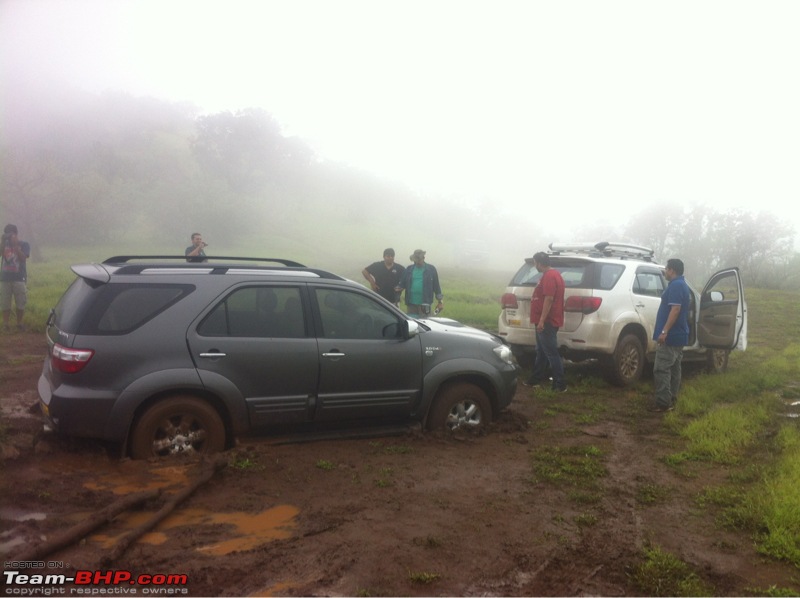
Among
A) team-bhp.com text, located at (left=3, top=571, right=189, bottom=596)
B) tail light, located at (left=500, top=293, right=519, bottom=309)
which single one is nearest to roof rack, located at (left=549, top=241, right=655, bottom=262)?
tail light, located at (left=500, top=293, right=519, bottom=309)

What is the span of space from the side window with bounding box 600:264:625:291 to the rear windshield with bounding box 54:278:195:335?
5894mm

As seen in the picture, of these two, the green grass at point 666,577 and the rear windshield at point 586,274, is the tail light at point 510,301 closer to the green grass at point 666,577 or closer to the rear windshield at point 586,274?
the rear windshield at point 586,274

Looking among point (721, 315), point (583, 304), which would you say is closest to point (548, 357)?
point (583, 304)

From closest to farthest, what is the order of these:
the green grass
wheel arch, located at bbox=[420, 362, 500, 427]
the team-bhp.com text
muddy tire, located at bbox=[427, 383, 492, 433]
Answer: the team-bhp.com text → the green grass → wheel arch, located at bbox=[420, 362, 500, 427] → muddy tire, located at bbox=[427, 383, 492, 433]

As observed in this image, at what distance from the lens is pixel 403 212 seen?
8100cm

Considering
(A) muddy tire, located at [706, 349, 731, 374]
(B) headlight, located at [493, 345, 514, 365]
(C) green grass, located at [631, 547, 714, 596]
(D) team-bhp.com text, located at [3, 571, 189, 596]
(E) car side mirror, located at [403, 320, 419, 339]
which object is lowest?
(C) green grass, located at [631, 547, 714, 596]

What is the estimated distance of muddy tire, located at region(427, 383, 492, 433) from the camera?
6676 millimetres

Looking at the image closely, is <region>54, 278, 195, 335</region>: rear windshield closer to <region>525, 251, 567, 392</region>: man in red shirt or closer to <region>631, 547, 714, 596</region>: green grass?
<region>631, 547, 714, 596</region>: green grass

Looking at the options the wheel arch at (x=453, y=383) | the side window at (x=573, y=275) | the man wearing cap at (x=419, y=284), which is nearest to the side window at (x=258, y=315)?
the wheel arch at (x=453, y=383)

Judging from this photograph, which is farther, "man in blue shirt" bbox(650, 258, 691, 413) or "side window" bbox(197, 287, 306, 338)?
"man in blue shirt" bbox(650, 258, 691, 413)

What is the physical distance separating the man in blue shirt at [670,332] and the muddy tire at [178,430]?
5.47 metres

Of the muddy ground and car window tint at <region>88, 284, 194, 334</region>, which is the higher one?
car window tint at <region>88, 284, 194, 334</region>

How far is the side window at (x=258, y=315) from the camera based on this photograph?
5.74 m

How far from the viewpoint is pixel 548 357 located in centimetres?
918
